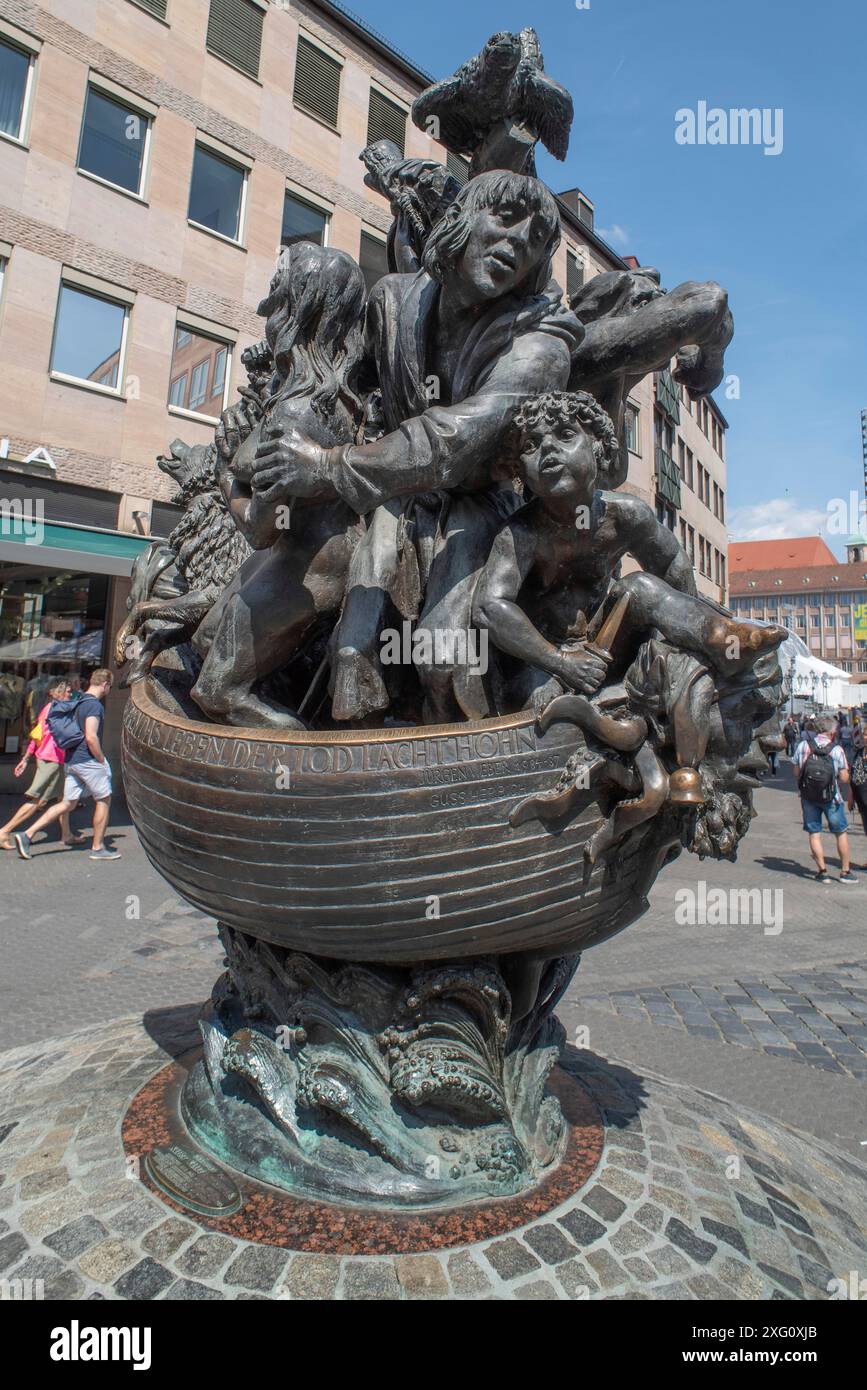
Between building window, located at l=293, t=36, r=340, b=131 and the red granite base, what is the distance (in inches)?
722

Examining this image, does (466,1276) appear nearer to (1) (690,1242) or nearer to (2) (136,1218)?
(1) (690,1242)

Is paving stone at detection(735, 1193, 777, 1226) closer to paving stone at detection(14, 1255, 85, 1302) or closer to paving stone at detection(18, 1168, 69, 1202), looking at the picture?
paving stone at detection(14, 1255, 85, 1302)


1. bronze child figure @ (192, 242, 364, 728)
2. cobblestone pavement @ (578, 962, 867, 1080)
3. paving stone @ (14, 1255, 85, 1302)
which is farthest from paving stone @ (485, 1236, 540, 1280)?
cobblestone pavement @ (578, 962, 867, 1080)

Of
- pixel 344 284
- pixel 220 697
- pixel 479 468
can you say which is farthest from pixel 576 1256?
pixel 344 284

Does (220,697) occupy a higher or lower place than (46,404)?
lower

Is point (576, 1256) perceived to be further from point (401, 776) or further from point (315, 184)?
point (315, 184)

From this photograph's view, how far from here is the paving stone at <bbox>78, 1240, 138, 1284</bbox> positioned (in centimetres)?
191

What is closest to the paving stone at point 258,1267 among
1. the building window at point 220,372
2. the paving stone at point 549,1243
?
the paving stone at point 549,1243

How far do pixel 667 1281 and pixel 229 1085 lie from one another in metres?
1.32

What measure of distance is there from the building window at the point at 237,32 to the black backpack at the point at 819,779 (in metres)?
15.2

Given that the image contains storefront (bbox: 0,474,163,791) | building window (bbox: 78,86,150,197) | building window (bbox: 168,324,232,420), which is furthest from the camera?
building window (bbox: 168,324,232,420)

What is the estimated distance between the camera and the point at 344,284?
94.5 inches

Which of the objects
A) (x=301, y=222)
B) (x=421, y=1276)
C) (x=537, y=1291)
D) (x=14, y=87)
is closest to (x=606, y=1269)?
(x=537, y=1291)

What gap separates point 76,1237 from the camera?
2021 millimetres
